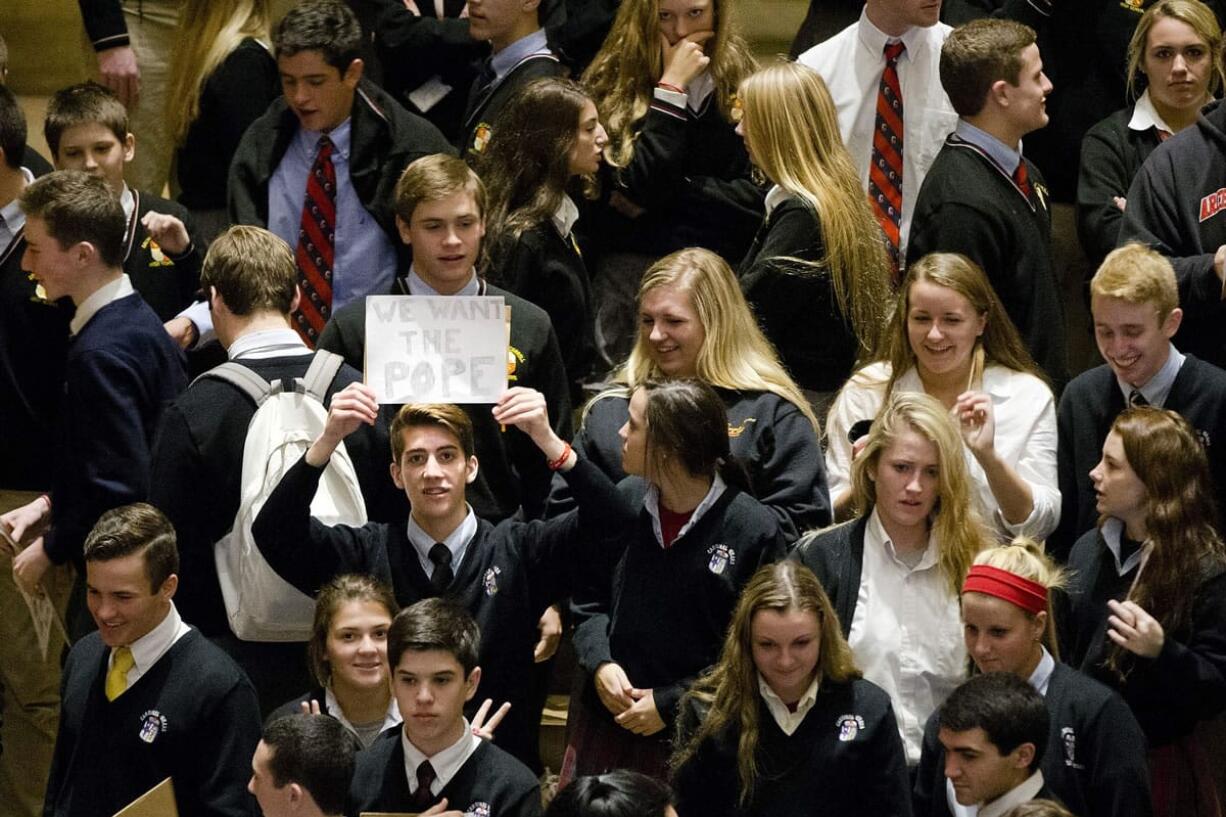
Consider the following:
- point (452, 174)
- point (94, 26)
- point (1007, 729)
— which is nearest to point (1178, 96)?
point (452, 174)

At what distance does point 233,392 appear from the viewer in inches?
258

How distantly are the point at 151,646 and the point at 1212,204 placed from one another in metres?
3.89

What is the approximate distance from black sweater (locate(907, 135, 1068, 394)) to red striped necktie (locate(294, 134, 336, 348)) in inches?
86.4

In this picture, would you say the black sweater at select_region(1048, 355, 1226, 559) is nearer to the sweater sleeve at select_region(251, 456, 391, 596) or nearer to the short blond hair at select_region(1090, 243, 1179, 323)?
the short blond hair at select_region(1090, 243, 1179, 323)

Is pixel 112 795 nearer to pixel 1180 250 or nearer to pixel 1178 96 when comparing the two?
pixel 1180 250

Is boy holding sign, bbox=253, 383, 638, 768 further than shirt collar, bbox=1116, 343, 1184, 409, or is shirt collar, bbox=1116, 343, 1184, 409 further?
shirt collar, bbox=1116, 343, 1184, 409

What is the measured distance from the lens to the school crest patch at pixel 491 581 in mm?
6402

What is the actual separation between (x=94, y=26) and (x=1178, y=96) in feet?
14.5

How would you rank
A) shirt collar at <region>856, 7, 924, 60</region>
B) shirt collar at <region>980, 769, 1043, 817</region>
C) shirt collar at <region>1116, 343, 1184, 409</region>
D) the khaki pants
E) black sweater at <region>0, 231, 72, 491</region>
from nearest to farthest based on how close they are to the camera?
1. shirt collar at <region>980, 769, 1043, 817</region>
2. shirt collar at <region>1116, 343, 1184, 409</region>
3. black sweater at <region>0, 231, 72, 491</region>
4. the khaki pants
5. shirt collar at <region>856, 7, 924, 60</region>

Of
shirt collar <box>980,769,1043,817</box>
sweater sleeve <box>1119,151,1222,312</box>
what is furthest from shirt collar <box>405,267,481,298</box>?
shirt collar <box>980,769,1043,817</box>

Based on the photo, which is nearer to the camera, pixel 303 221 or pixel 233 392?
pixel 233 392

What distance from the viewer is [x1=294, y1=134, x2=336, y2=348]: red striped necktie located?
8.00 m

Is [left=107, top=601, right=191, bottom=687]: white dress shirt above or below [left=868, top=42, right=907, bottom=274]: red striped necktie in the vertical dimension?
below

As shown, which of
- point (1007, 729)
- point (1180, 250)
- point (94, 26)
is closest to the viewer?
point (1007, 729)
